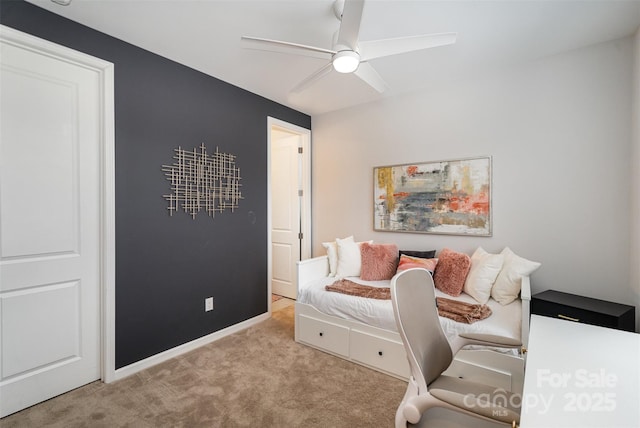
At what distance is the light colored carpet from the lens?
1.85 m

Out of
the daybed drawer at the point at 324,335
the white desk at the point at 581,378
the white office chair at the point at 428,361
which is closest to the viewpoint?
the white desk at the point at 581,378

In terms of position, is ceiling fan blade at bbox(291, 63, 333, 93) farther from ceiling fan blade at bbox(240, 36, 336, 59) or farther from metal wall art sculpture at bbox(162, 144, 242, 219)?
metal wall art sculpture at bbox(162, 144, 242, 219)

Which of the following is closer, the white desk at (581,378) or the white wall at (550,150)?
the white desk at (581,378)

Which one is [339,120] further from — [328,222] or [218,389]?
[218,389]

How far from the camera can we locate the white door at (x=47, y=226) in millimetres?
1883

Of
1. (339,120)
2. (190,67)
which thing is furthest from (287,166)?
(190,67)

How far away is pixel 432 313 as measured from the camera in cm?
146

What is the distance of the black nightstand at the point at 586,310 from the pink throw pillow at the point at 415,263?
0.79 m

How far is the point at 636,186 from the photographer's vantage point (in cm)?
214

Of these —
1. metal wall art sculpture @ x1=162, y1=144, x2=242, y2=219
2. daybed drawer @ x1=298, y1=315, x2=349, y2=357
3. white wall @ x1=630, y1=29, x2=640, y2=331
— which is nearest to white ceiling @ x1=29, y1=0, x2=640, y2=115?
white wall @ x1=630, y1=29, x2=640, y2=331

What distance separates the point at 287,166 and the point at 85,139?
7.79ft

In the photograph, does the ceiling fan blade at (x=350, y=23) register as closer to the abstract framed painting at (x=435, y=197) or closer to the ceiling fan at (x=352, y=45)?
the ceiling fan at (x=352, y=45)

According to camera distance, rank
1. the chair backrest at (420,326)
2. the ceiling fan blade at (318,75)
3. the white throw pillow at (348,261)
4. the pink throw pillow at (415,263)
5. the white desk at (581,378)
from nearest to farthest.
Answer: the white desk at (581,378) → the chair backrest at (420,326) → the ceiling fan blade at (318,75) → the pink throw pillow at (415,263) → the white throw pillow at (348,261)

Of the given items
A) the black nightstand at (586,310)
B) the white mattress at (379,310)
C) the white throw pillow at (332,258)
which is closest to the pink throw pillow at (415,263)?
the white mattress at (379,310)
